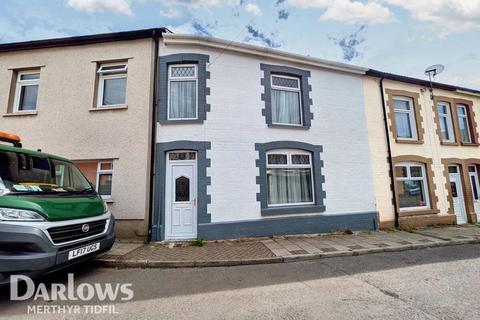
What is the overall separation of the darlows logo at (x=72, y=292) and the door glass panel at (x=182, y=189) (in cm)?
311

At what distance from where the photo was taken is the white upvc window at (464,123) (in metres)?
10.9

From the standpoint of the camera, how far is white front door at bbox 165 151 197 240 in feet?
22.2

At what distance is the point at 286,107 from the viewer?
830 centimetres

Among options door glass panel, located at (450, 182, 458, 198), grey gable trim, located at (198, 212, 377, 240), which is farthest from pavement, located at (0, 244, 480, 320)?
door glass panel, located at (450, 182, 458, 198)

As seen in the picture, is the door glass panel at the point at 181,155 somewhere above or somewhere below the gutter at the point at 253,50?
below

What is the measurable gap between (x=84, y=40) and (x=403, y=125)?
1256 centimetres

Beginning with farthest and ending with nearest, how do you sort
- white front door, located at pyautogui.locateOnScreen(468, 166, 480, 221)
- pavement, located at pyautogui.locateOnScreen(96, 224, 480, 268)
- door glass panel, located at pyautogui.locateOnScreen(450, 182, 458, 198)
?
white front door, located at pyautogui.locateOnScreen(468, 166, 480, 221), door glass panel, located at pyautogui.locateOnScreen(450, 182, 458, 198), pavement, located at pyautogui.locateOnScreen(96, 224, 480, 268)

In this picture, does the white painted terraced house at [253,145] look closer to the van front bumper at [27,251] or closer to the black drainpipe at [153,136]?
the black drainpipe at [153,136]

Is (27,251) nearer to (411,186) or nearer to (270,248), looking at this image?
(270,248)

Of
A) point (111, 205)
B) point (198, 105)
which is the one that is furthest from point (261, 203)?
point (111, 205)

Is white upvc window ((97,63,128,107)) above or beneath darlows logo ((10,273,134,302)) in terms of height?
above

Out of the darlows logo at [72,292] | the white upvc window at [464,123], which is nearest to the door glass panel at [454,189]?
the white upvc window at [464,123]

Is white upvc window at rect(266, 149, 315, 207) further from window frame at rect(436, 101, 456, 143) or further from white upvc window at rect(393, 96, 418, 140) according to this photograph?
window frame at rect(436, 101, 456, 143)

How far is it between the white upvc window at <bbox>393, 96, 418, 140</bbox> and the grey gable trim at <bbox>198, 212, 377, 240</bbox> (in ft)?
13.3
